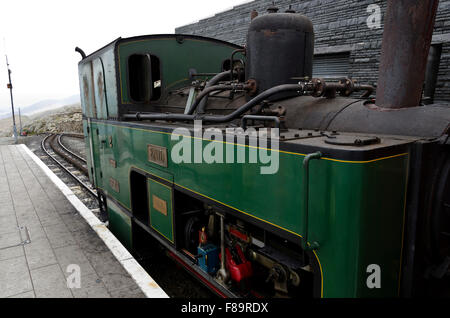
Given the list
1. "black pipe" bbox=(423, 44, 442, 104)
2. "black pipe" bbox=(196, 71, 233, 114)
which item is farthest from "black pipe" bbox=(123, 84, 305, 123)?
"black pipe" bbox=(423, 44, 442, 104)

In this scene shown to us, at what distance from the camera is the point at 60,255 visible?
3.73m

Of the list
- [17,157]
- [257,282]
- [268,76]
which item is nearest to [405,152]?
[268,76]

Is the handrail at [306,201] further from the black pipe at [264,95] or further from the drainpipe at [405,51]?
the drainpipe at [405,51]

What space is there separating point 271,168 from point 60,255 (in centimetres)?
286

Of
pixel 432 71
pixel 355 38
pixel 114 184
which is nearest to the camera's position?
pixel 114 184

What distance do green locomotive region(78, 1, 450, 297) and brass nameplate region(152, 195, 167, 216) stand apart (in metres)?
0.03

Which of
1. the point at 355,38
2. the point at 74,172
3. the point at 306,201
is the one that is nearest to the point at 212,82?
the point at 306,201

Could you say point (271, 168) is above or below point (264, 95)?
below

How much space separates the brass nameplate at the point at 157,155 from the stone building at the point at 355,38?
6.92 meters

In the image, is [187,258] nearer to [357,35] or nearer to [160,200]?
[160,200]

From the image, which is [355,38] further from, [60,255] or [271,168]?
[60,255]

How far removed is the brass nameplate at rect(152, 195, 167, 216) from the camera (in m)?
3.71

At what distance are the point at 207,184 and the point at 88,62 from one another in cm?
418

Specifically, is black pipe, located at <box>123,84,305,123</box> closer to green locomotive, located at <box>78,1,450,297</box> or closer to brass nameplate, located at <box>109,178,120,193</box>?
green locomotive, located at <box>78,1,450,297</box>
